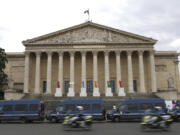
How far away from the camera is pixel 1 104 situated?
1933 cm

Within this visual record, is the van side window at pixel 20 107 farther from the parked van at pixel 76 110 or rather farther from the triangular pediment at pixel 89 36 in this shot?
the triangular pediment at pixel 89 36

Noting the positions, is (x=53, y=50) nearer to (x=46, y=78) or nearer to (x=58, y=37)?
(x=58, y=37)

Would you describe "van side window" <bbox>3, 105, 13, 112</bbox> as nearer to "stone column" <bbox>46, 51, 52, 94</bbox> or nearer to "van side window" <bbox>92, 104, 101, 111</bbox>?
"van side window" <bbox>92, 104, 101, 111</bbox>

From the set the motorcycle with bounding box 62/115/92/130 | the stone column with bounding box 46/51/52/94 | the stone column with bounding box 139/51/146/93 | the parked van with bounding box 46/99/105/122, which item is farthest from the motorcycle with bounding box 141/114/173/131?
the stone column with bounding box 46/51/52/94

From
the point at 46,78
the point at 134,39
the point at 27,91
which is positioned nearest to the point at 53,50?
the point at 46,78

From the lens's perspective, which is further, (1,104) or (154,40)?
(154,40)

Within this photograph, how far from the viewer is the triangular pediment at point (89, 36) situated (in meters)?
37.8

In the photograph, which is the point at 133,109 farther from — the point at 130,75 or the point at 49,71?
the point at 49,71

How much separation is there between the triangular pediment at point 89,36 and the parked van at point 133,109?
21.2 metres

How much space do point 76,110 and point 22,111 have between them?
16.4 feet

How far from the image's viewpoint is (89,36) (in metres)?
38.0

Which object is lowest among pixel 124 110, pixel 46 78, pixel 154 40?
pixel 124 110

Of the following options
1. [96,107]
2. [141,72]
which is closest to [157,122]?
[96,107]

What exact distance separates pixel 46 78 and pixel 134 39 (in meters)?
18.7
